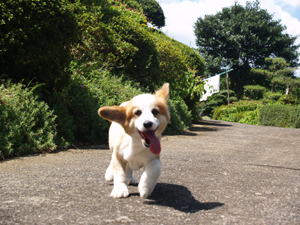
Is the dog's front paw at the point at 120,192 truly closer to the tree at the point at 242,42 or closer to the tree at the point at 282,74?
the tree at the point at 282,74

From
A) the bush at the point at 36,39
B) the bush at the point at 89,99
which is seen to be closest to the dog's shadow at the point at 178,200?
the bush at the point at 89,99

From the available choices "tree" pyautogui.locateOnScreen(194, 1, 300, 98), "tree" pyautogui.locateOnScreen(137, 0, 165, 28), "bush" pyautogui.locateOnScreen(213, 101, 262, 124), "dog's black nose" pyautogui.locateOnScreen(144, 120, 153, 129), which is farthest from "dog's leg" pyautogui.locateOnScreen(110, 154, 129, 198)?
"tree" pyautogui.locateOnScreen(194, 1, 300, 98)

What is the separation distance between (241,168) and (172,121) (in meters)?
4.32

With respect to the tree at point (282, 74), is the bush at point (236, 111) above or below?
below

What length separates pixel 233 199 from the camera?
2.87 metres

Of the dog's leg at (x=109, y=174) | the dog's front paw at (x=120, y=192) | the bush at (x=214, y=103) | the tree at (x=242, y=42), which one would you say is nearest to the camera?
the dog's front paw at (x=120, y=192)

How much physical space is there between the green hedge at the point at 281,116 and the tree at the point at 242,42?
14.9 m

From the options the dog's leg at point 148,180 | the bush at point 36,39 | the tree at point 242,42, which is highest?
the tree at point 242,42

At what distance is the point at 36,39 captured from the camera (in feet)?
17.8

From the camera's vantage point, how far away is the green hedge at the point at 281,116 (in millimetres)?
16297

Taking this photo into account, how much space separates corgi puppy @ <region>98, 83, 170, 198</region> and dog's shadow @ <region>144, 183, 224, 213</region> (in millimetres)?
223

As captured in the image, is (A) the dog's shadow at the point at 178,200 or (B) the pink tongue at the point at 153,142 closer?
(B) the pink tongue at the point at 153,142

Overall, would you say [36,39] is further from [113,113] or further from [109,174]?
[113,113]

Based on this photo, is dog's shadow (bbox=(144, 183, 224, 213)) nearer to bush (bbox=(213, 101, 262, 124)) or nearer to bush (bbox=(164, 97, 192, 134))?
bush (bbox=(164, 97, 192, 134))
